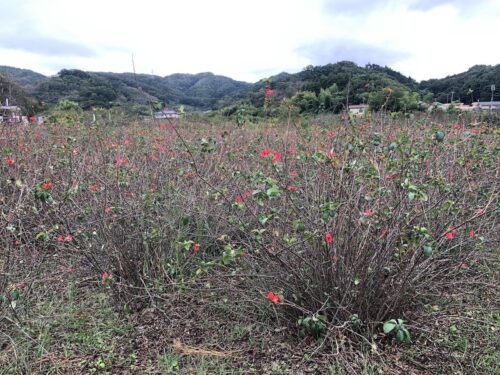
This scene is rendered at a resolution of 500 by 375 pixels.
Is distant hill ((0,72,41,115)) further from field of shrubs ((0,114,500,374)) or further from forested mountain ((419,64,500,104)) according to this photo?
forested mountain ((419,64,500,104))

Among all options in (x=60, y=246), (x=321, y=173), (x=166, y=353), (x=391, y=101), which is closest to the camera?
(x=166, y=353)

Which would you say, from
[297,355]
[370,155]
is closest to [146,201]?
[297,355]

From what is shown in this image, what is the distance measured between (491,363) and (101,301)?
8.46 feet

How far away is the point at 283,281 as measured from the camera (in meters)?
2.19

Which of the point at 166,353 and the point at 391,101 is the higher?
the point at 391,101

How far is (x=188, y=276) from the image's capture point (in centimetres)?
294

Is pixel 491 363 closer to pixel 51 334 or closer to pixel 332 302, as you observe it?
pixel 332 302

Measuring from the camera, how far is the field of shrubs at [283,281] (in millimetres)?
1994

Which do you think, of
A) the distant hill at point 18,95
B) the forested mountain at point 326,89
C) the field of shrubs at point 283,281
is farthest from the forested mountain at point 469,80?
the distant hill at point 18,95

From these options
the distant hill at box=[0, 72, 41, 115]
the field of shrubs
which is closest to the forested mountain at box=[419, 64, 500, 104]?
the field of shrubs

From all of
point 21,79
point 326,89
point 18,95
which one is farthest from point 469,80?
point 21,79

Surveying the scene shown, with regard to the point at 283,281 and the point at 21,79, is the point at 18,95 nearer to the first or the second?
the point at 21,79

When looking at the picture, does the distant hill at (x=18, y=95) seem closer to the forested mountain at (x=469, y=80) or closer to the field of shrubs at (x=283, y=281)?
the field of shrubs at (x=283, y=281)

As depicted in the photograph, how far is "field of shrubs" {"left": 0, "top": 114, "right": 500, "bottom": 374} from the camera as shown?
1994mm
